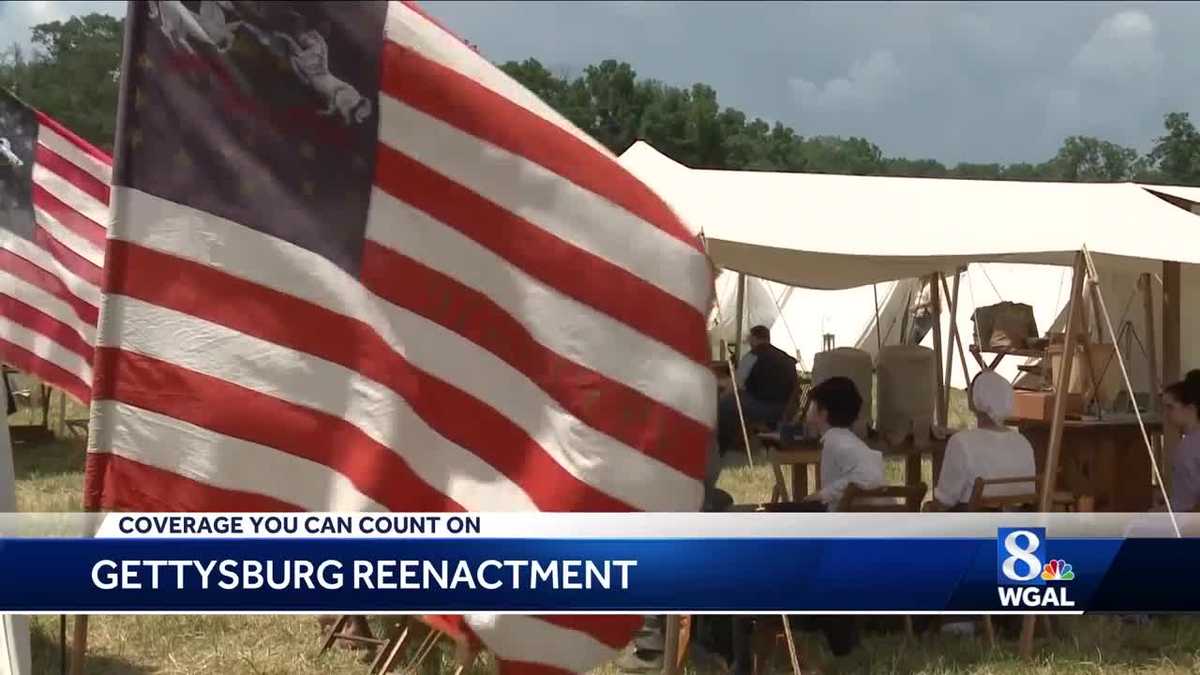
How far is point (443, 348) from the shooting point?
152 inches

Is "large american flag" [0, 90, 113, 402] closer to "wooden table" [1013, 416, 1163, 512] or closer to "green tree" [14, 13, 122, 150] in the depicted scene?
"wooden table" [1013, 416, 1163, 512]

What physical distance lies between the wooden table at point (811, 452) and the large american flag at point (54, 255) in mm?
4229

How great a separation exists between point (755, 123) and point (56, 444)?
5590cm

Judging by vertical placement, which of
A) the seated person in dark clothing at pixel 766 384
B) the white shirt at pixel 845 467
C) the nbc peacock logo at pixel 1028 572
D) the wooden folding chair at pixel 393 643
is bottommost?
the wooden folding chair at pixel 393 643

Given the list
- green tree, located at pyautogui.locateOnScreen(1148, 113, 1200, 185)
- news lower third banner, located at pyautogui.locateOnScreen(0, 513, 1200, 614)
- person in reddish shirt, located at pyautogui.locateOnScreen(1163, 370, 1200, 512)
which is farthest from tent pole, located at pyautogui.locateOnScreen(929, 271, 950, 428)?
green tree, located at pyautogui.locateOnScreen(1148, 113, 1200, 185)

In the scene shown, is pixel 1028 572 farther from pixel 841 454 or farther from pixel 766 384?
pixel 766 384

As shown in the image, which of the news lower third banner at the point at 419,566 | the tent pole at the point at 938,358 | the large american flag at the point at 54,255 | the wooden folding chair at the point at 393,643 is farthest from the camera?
the tent pole at the point at 938,358

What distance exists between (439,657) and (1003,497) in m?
3.00

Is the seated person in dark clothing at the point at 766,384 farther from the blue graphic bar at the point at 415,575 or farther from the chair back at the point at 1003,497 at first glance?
the blue graphic bar at the point at 415,575

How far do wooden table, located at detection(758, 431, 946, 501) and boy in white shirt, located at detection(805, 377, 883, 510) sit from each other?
58.2 inches

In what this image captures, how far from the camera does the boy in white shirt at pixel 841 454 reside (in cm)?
710

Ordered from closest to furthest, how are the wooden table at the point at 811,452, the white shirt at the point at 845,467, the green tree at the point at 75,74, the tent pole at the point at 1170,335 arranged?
1. the white shirt at the point at 845,467
2. the wooden table at the point at 811,452
3. the tent pole at the point at 1170,335
4. the green tree at the point at 75,74

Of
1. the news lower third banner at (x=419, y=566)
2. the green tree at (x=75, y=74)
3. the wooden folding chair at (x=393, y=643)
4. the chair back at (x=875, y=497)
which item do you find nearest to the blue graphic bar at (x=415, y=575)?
the news lower third banner at (x=419, y=566)

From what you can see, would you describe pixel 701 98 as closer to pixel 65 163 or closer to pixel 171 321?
pixel 65 163
